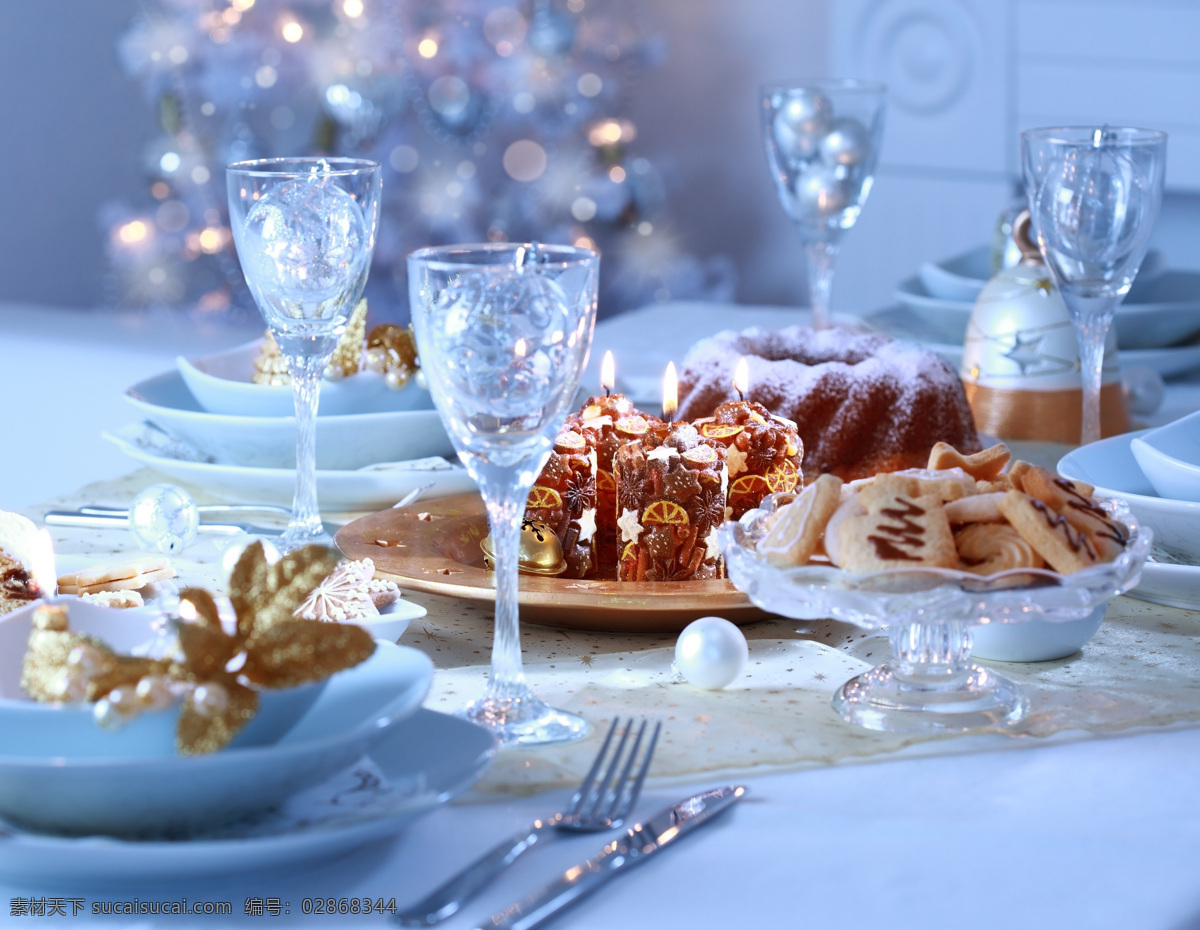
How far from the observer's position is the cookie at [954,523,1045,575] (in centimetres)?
73

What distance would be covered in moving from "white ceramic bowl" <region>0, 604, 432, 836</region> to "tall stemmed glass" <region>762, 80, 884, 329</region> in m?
0.94

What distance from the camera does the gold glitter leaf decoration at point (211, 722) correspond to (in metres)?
0.58

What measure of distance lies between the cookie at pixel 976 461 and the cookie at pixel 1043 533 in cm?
11

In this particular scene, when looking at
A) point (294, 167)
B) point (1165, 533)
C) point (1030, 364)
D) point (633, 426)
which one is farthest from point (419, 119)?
point (1165, 533)

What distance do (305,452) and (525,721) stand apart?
1.30 feet

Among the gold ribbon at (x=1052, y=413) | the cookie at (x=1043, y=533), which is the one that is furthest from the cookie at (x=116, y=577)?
the gold ribbon at (x=1052, y=413)

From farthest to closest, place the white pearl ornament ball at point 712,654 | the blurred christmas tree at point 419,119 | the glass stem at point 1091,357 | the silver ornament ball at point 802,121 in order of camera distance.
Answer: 1. the blurred christmas tree at point 419,119
2. the silver ornament ball at point 802,121
3. the glass stem at point 1091,357
4. the white pearl ornament ball at point 712,654

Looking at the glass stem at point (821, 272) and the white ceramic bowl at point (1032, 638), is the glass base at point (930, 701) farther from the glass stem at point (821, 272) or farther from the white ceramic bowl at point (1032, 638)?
the glass stem at point (821, 272)

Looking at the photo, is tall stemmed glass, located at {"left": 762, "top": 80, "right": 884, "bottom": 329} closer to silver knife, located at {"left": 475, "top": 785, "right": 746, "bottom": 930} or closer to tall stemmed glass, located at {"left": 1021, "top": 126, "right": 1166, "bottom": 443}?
tall stemmed glass, located at {"left": 1021, "top": 126, "right": 1166, "bottom": 443}

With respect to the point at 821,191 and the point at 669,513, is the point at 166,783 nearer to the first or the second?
the point at 669,513

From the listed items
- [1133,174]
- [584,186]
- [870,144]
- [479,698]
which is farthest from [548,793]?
[584,186]

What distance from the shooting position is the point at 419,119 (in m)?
3.88

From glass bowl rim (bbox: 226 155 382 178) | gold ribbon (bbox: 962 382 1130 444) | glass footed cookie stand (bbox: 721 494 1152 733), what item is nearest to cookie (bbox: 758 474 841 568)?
glass footed cookie stand (bbox: 721 494 1152 733)

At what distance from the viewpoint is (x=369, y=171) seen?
3.45ft
